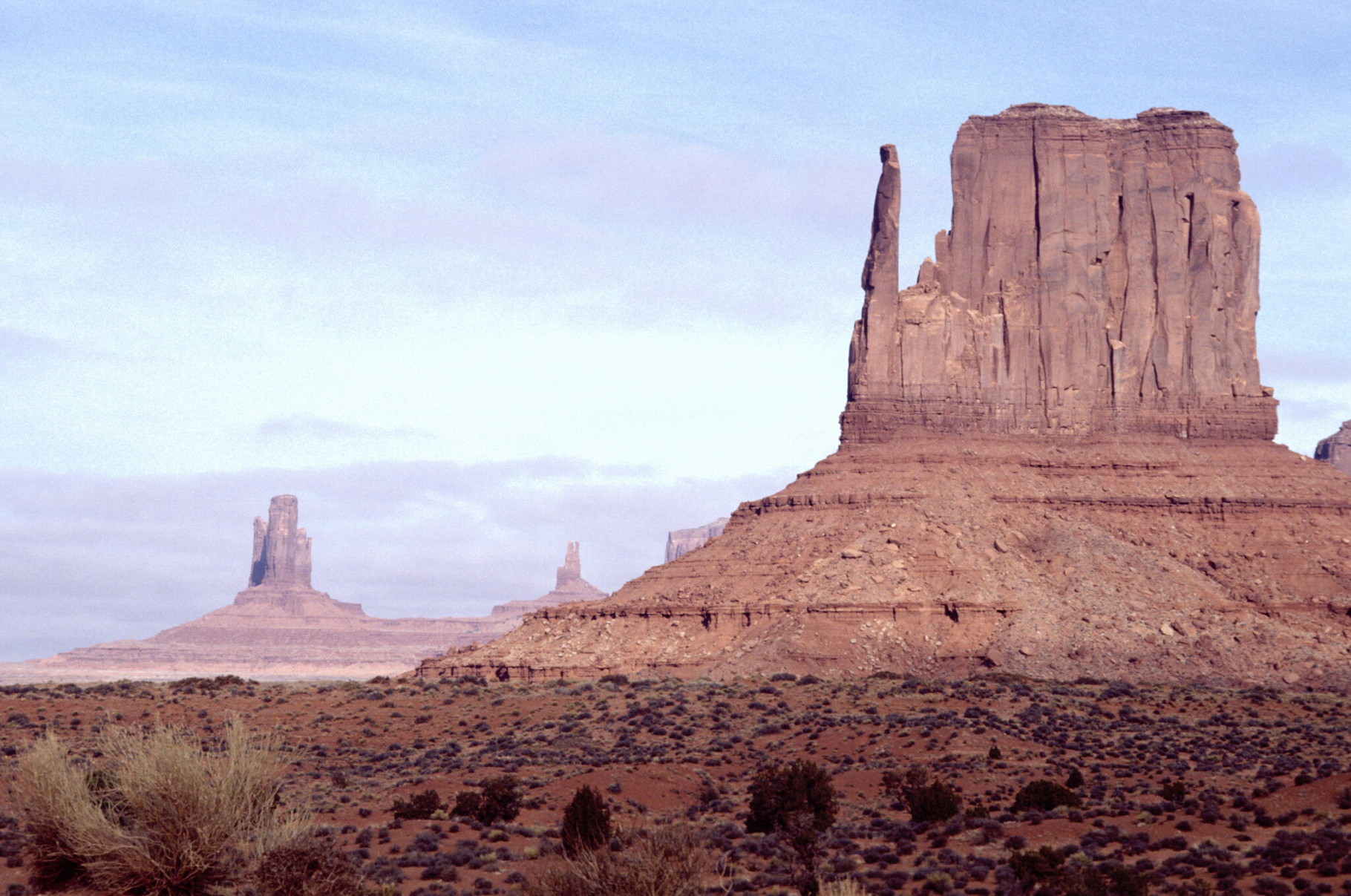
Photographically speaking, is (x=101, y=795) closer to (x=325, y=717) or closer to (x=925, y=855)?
(x=925, y=855)

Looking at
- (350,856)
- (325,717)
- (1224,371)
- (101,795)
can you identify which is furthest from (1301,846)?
(1224,371)

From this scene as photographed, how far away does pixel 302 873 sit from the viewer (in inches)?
1179

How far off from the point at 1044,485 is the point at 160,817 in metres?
73.6

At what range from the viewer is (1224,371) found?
104 meters

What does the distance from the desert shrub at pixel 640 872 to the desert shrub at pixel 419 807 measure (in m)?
16.9

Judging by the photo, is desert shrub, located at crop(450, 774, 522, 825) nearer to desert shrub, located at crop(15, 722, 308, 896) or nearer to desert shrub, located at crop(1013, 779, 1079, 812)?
desert shrub, located at crop(15, 722, 308, 896)

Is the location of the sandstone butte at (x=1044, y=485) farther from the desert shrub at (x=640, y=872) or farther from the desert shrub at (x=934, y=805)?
the desert shrub at (x=640, y=872)

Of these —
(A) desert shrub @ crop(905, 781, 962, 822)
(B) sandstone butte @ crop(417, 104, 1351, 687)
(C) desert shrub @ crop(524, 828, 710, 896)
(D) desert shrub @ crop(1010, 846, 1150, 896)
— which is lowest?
(D) desert shrub @ crop(1010, 846, 1150, 896)

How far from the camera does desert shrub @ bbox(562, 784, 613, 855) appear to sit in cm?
3566

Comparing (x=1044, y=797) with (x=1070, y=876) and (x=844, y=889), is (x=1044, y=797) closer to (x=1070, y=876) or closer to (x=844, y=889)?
(x=1070, y=876)

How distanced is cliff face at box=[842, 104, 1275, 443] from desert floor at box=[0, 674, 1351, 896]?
30.8m

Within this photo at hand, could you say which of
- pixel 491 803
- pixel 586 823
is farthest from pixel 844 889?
pixel 491 803

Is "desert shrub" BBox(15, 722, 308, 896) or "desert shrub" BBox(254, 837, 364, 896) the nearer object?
"desert shrub" BBox(15, 722, 308, 896)

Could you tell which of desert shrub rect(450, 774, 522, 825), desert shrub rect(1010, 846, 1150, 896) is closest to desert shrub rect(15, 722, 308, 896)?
desert shrub rect(450, 774, 522, 825)
